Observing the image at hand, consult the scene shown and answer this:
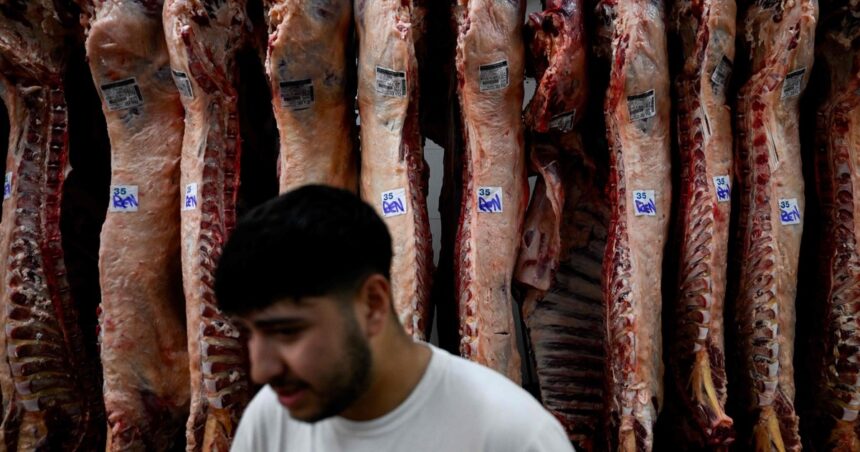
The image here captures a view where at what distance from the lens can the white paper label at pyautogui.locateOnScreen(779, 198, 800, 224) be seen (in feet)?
7.73

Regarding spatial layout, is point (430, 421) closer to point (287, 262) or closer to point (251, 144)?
point (287, 262)

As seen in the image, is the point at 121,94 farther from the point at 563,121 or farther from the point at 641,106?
the point at 641,106

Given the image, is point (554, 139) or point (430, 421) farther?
point (554, 139)

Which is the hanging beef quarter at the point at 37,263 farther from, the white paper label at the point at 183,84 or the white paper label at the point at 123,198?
the white paper label at the point at 183,84

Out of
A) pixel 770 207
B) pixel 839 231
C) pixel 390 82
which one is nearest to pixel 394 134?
pixel 390 82

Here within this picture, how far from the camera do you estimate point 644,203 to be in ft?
7.52

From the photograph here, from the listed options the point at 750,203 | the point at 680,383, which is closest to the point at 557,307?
the point at 680,383

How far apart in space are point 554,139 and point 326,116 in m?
0.82

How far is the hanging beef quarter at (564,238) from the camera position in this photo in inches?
93.8

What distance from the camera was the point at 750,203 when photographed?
93.5 inches

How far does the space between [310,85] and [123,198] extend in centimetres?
74

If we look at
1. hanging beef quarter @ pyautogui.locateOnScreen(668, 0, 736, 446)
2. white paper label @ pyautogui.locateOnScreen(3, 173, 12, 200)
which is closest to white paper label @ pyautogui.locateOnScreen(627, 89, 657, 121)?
hanging beef quarter @ pyautogui.locateOnScreen(668, 0, 736, 446)

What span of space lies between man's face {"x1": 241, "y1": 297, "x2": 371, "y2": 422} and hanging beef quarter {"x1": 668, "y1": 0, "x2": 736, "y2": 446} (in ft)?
5.02

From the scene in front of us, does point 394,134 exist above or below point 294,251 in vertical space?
above
